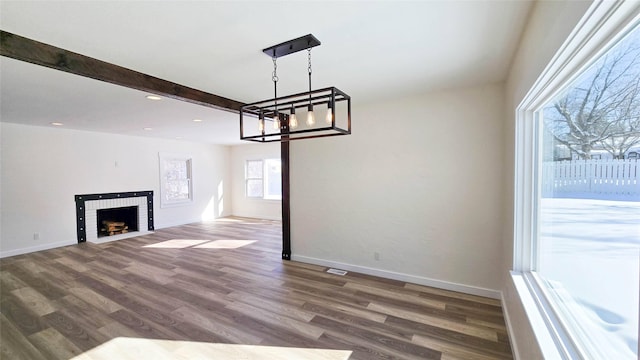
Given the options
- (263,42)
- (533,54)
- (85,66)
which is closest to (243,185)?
(85,66)

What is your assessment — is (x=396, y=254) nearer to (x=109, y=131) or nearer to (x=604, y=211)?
(x=604, y=211)

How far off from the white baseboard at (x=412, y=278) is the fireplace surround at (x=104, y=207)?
464 centimetres

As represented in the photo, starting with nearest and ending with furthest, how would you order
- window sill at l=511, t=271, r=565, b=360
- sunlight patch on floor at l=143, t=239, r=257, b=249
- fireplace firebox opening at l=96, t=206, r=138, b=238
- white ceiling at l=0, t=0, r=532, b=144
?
window sill at l=511, t=271, r=565, b=360, white ceiling at l=0, t=0, r=532, b=144, sunlight patch on floor at l=143, t=239, r=257, b=249, fireplace firebox opening at l=96, t=206, r=138, b=238

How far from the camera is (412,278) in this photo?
3416 mm

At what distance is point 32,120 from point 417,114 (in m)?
6.09

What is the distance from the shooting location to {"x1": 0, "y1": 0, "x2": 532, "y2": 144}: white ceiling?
1.58 meters

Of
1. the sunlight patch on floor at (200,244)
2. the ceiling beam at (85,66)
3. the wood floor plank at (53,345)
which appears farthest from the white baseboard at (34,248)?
the ceiling beam at (85,66)

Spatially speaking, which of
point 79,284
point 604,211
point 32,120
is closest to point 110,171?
point 32,120

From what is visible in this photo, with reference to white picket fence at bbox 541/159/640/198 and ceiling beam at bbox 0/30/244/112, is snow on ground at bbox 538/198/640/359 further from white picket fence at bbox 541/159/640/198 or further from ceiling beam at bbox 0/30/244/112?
ceiling beam at bbox 0/30/244/112

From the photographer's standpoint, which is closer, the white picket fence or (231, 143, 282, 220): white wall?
the white picket fence

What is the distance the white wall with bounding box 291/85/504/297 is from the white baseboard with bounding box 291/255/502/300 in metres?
0.01

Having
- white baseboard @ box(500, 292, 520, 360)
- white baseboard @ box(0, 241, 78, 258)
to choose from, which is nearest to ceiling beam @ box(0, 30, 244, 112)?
white baseboard @ box(500, 292, 520, 360)

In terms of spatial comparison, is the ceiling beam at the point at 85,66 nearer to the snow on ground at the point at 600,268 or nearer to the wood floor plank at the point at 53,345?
the wood floor plank at the point at 53,345

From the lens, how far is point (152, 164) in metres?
6.84
